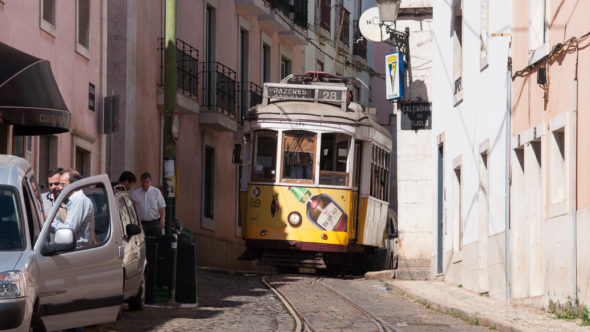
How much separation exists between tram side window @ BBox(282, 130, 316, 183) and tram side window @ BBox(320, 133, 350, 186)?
0.69ft

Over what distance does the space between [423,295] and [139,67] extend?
336 inches

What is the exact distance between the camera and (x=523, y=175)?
63.7ft

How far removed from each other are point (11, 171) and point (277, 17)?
25.6m

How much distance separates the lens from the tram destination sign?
28922 mm

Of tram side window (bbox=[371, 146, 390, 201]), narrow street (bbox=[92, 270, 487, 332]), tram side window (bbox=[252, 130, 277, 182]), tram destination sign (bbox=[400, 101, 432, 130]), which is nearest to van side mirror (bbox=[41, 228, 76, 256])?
narrow street (bbox=[92, 270, 487, 332])

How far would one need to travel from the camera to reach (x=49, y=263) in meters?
10.5

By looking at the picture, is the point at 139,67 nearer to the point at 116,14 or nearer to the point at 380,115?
the point at 116,14

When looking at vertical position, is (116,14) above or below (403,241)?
above

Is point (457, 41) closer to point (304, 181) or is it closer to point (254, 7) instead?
point (304, 181)

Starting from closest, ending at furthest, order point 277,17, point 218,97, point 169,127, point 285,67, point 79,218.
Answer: point 79,218 → point 169,127 → point 218,97 → point 277,17 → point 285,67

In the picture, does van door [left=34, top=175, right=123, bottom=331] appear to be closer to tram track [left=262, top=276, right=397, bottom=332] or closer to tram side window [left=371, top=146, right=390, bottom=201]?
tram track [left=262, top=276, right=397, bottom=332]

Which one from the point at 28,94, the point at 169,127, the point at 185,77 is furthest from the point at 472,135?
the point at 28,94

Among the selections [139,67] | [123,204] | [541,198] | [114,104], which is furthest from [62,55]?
[541,198]

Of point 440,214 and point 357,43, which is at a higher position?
point 357,43
